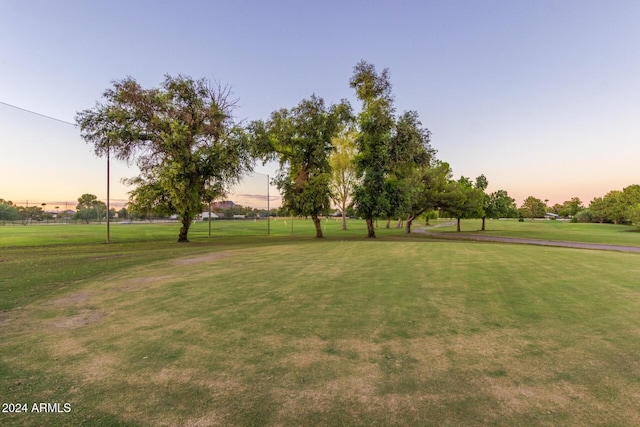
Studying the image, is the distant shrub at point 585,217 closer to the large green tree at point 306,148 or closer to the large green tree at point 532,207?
the large green tree at point 532,207

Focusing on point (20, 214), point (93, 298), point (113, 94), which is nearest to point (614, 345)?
point (93, 298)

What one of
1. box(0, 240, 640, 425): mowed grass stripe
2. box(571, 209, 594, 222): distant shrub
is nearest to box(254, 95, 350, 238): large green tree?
box(0, 240, 640, 425): mowed grass stripe

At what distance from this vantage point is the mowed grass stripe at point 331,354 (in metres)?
2.68

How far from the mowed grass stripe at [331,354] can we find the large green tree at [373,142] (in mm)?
18952

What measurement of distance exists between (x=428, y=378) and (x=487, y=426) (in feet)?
2.59

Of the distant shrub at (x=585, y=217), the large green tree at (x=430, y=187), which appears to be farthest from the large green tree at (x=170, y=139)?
the distant shrub at (x=585, y=217)

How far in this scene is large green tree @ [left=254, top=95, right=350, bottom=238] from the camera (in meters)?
25.4

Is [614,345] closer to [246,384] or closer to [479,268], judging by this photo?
[246,384]

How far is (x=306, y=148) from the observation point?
2594cm

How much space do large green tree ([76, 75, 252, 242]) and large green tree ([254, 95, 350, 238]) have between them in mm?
4519

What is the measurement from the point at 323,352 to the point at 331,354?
0.11 metres

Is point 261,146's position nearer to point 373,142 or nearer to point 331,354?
point 373,142

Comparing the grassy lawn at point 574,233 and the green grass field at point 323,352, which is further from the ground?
the green grass field at point 323,352

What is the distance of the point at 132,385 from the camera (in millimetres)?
3049
